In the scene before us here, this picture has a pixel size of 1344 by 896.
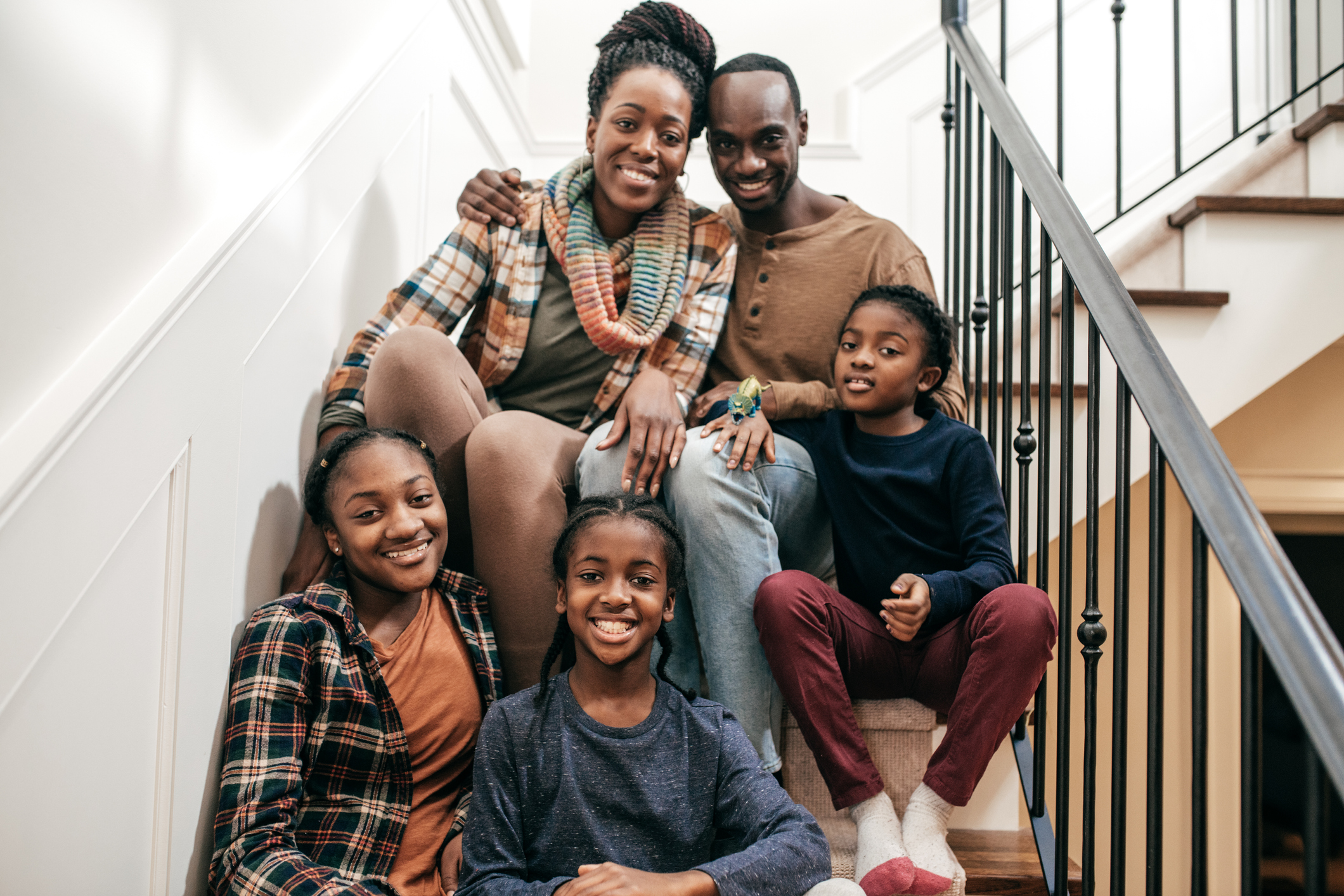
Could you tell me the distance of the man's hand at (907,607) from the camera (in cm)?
128

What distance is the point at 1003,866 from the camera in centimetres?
136

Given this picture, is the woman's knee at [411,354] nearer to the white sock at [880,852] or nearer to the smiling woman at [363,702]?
the smiling woman at [363,702]

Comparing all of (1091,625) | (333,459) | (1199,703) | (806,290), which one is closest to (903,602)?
(1091,625)

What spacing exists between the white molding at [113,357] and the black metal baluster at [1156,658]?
118 centimetres

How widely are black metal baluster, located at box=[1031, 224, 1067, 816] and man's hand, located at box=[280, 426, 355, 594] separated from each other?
3.57ft

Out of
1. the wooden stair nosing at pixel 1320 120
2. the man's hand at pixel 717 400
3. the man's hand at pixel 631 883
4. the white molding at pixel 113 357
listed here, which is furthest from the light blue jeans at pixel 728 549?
the wooden stair nosing at pixel 1320 120

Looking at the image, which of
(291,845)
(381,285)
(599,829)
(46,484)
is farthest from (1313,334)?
(46,484)

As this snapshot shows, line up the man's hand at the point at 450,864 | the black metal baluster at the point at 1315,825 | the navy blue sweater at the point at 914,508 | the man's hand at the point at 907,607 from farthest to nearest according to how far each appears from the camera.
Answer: the navy blue sweater at the point at 914,508 → the man's hand at the point at 907,607 → the man's hand at the point at 450,864 → the black metal baluster at the point at 1315,825

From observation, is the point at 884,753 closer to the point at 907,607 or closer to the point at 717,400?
the point at 907,607

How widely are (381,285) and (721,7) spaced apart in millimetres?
1947

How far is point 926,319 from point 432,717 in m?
1.02

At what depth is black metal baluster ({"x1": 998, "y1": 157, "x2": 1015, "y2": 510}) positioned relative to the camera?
60.6 inches

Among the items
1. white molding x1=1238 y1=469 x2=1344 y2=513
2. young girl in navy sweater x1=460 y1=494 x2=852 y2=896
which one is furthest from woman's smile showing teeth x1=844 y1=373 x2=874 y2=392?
white molding x1=1238 y1=469 x2=1344 y2=513

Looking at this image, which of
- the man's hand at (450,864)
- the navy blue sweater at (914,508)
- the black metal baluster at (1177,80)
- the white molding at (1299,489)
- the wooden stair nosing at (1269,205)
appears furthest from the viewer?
the white molding at (1299,489)
